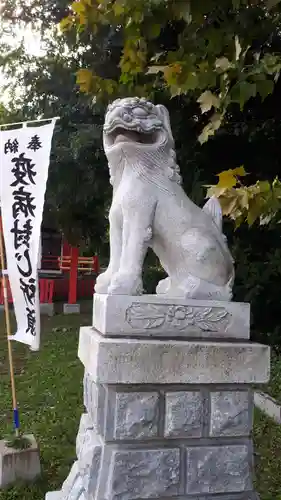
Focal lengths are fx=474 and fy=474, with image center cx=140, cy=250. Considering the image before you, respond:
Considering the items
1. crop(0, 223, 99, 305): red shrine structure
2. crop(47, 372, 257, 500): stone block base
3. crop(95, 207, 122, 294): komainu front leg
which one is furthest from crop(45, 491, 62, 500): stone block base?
crop(0, 223, 99, 305): red shrine structure

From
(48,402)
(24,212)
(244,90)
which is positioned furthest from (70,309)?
(244,90)

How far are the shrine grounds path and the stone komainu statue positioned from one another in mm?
1813

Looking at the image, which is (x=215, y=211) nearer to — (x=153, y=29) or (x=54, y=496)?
(x=153, y=29)

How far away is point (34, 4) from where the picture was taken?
6.57 metres

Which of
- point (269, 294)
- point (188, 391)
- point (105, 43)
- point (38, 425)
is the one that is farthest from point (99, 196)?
point (188, 391)

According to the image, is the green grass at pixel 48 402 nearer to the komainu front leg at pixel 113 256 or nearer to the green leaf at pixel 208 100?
the komainu front leg at pixel 113 256

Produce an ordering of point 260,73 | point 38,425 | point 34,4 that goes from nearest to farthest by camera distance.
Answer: point 260,73, point 38,425, point 34,4

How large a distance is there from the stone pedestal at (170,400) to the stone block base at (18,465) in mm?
1392

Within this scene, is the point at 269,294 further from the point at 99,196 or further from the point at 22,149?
the point at 22,149

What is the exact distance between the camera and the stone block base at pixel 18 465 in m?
3.54

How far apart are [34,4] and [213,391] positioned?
243 inches

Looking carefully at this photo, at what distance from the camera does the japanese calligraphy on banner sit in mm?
3732

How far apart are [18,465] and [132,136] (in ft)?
8.55

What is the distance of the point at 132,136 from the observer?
100.0 inches
